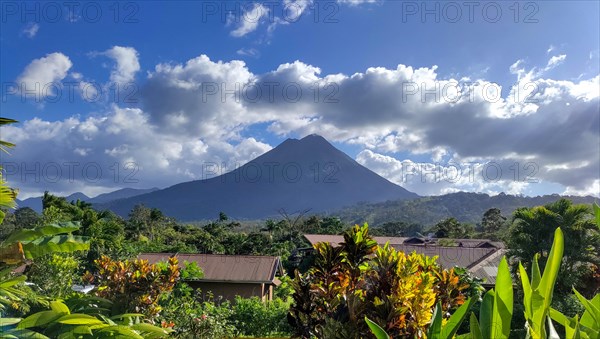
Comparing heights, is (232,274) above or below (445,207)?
below

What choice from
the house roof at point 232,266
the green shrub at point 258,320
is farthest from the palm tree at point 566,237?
the house roof at point 232,266

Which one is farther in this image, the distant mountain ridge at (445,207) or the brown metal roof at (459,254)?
the distant mountain ridge at (445,207)

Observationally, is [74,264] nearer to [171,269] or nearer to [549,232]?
[171,269]

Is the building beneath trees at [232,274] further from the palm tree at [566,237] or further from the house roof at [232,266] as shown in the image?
the palm tree at [566,237]

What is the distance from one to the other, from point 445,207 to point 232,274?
168 m

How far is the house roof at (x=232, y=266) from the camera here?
53.0ft

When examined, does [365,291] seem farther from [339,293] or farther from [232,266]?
[232,266]

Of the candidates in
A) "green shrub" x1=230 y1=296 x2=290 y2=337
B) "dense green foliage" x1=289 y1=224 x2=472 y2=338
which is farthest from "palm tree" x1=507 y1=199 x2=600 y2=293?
"dense green foliage" x1=289 y1=224 x2=472 y2=338

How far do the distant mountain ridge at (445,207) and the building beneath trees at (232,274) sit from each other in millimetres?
117813

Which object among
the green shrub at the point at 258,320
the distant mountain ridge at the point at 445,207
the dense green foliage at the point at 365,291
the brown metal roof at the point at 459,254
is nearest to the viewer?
the dense green foliage at the point at 365,291

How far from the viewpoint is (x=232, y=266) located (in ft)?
55.0

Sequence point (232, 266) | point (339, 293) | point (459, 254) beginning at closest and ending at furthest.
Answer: point (339, 293) < point (232, 266) < point (459, 254)

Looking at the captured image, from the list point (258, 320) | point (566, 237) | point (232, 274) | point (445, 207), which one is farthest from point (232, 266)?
point (445, 207)

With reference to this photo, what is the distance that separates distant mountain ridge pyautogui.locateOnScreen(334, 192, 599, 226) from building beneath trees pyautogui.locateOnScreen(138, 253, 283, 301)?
11781cm
